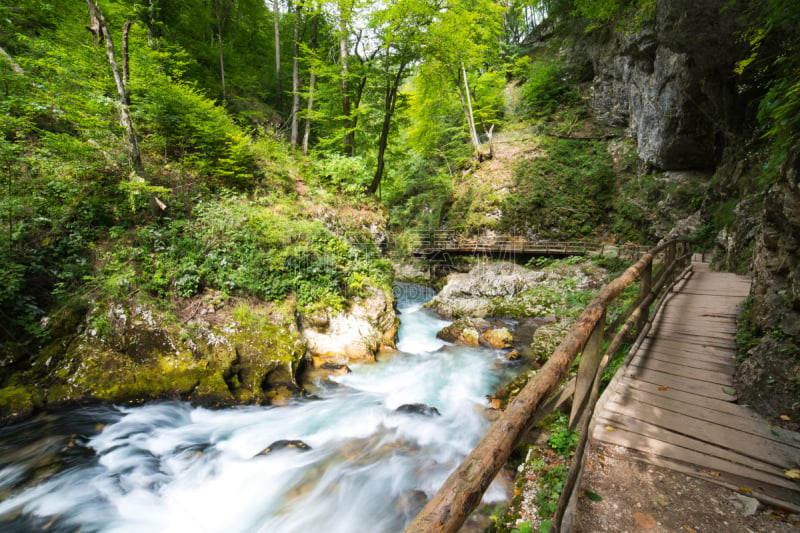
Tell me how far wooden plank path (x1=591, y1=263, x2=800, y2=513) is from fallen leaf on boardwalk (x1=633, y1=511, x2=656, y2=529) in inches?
20.1

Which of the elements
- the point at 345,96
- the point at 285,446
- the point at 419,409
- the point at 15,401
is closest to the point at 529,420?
the point at 285,446

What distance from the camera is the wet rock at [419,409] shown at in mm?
6057

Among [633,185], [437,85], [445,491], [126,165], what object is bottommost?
[445,491]

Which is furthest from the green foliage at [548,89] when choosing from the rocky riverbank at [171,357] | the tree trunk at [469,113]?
the rocky riverbank at [171,357]

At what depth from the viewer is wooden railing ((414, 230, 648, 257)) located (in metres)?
13.7

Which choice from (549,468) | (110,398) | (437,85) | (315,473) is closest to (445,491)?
(549,468)

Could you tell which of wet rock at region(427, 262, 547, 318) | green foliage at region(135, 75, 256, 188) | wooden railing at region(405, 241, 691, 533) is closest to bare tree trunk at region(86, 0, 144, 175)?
green foliage at region(135, 75, 256, 188)

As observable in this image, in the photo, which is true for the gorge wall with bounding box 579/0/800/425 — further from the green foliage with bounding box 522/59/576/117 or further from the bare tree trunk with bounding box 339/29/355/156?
the bare tree trunk with bounding box 339/29/355/156

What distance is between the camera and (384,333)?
28.9 ft

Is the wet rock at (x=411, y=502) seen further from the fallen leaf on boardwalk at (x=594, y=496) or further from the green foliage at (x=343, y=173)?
the green foliage at (x=343, y=173)

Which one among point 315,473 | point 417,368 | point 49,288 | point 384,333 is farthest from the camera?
point 384,333

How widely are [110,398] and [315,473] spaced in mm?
3806

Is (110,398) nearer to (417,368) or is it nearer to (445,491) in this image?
(417,368)

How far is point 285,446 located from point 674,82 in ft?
55.9
